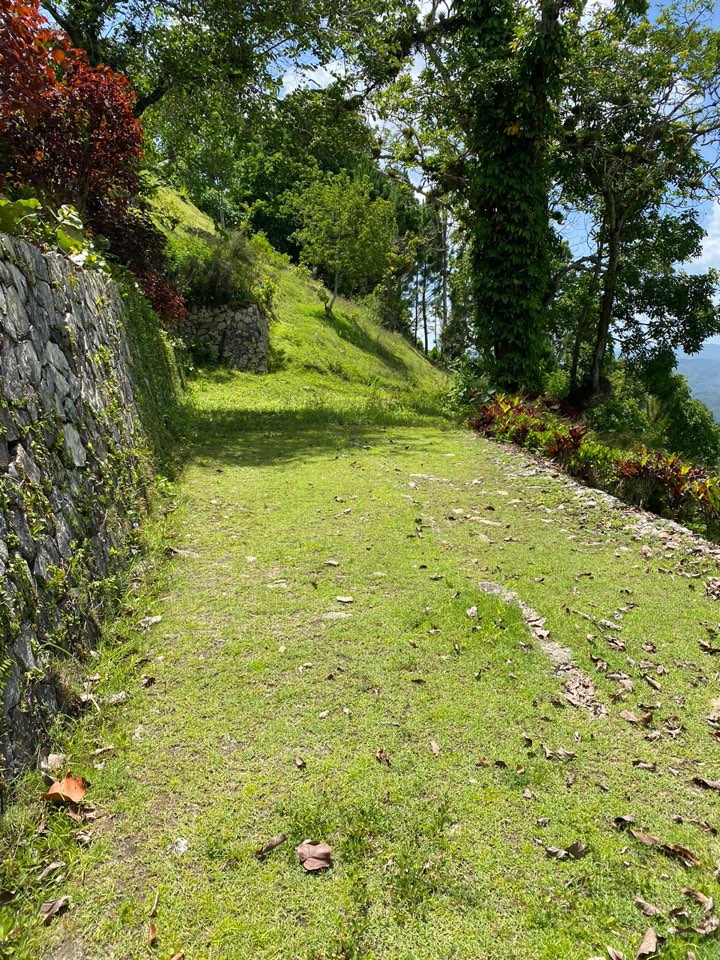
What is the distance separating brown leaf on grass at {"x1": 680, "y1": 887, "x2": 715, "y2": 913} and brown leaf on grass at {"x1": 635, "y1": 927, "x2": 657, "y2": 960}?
279 millimetres

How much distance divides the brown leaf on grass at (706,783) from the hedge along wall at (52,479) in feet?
11.0

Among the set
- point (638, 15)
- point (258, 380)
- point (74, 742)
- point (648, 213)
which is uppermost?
A: point (638, 15)

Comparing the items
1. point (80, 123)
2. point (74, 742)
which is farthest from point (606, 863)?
point (80, 123)

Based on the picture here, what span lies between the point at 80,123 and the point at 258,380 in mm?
9935

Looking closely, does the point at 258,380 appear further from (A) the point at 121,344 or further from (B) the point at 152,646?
(B) the point at 152,646

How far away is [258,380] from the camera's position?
16.7 metres

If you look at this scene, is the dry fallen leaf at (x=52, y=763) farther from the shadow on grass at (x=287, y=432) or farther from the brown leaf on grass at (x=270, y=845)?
the shadow on grass at (x=287, y=432)

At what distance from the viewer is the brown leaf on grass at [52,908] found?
2.21 metres

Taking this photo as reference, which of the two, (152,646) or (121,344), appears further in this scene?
(121,344)

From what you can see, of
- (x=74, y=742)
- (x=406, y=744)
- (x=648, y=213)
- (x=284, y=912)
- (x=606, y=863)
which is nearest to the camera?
(x=284, y=912)

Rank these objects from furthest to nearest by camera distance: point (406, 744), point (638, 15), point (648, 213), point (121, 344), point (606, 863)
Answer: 1. point (648, 213)
2. point (638, 15)
3. point (121, 344)
4. point (406, 744)
5. point (606, 863)

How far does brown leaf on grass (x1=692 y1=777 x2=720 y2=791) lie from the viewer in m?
2.96

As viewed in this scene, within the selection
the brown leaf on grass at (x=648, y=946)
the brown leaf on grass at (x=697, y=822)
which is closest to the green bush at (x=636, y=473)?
the brown leaf on grass at (x=697, y=822)

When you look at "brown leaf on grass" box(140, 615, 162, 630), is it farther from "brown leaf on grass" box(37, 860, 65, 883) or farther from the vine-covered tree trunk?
the vine-covered tree trunk
